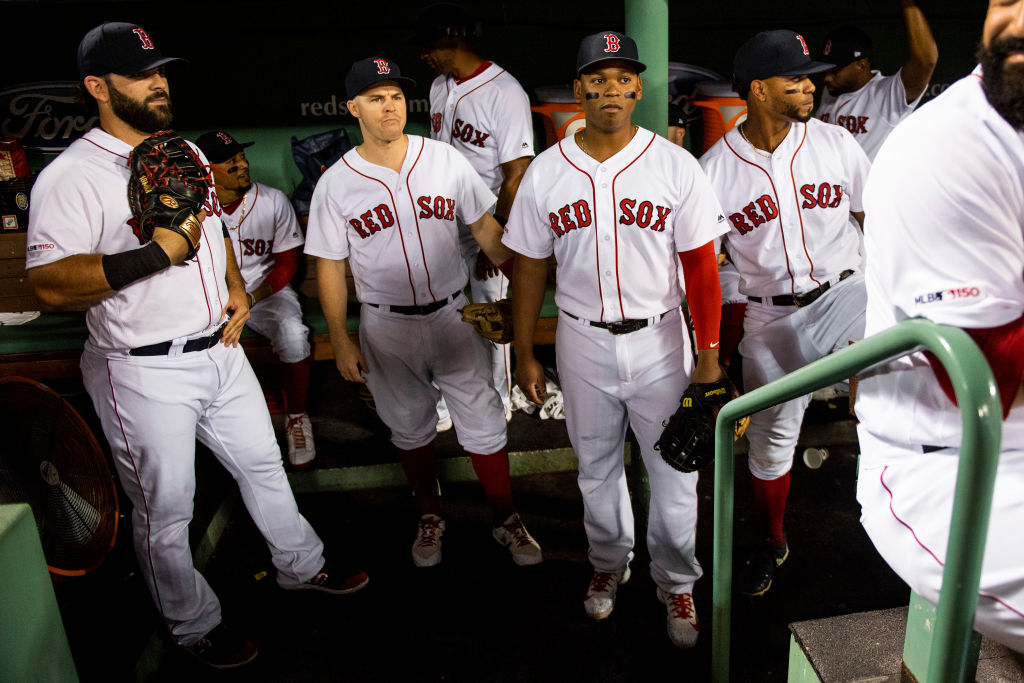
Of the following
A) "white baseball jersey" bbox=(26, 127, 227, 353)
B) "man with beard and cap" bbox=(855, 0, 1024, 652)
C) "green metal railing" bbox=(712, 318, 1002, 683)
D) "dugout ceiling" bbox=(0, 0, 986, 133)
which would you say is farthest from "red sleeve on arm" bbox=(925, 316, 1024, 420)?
"dugout ceiling" bbox=(0, 0, 986, 133)

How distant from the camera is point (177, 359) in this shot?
8.39 feet

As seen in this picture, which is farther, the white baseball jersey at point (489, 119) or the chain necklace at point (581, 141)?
the white baseball jersey at point (489, 119)

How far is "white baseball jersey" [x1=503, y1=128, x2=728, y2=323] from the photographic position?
2463 millimetres

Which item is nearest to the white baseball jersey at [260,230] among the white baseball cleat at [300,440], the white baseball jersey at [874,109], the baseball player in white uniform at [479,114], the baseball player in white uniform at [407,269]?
the white baseball cleat at [300,440]

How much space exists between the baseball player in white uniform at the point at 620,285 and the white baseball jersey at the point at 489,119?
1.30m

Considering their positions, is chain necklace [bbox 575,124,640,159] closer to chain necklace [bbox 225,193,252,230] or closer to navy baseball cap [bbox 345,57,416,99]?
navy baseball cap [bbox 345,57,416,99]

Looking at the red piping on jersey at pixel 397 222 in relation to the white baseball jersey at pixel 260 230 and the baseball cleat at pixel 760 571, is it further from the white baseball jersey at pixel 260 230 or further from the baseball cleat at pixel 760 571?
the baseball cleat at pixel 760 571

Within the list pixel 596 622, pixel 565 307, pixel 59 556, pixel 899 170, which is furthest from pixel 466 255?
pixel 899 170

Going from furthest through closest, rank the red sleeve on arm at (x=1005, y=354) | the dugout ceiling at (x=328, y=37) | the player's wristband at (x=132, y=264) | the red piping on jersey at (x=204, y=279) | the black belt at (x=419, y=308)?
the dugout ceiling at (x=328, y=37), the black belt at (x=419, y=308), the red piping on jersey at (x=204, y=279), the player's wristband at (x=132, y=264), the red sleeve on arm at (x=1005, y=354)

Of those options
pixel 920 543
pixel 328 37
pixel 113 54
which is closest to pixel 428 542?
pixel 113 54

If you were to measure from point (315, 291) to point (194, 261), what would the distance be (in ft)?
9.15

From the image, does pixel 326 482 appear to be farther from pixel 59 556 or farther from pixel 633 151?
pixel 633 151

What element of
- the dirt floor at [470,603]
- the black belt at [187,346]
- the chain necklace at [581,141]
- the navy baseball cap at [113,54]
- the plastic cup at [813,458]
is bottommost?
the dirt floor at [470,603]

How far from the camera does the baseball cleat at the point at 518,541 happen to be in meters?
3.29
